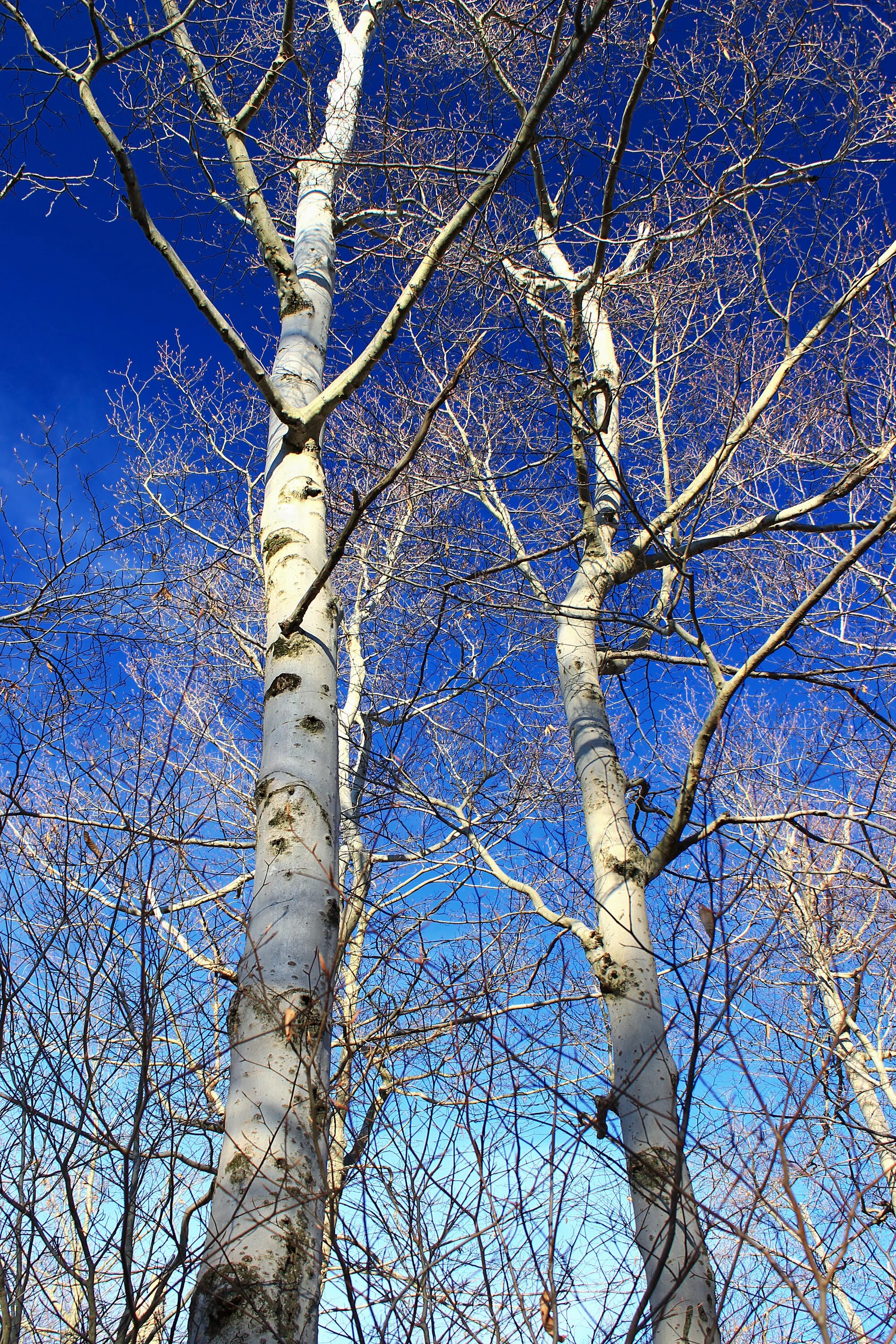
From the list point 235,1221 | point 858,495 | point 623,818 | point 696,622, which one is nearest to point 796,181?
point 696,622

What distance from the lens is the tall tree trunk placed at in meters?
1.91

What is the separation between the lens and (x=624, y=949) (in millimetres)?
2730

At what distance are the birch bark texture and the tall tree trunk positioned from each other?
1.91ft

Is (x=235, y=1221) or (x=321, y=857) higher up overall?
(x=321, y=857)

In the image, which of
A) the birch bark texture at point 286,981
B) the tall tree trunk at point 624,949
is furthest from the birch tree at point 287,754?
the tall tree trunk at point 624,949

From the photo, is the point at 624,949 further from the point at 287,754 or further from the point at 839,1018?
the point at 287,754

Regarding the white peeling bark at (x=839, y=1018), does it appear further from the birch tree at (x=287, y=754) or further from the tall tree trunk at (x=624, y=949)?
the birch tree at (x=287, y=754)

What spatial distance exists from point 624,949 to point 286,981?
5.36 ft

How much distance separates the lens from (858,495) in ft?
22.0

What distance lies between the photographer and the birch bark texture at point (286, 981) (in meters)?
1.18

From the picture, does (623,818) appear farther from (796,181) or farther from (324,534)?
(796,181)

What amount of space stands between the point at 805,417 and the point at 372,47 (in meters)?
3.75

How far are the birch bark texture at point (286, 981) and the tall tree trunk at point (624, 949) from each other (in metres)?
0.58

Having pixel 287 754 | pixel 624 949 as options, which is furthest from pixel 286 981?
pixel 624 949
